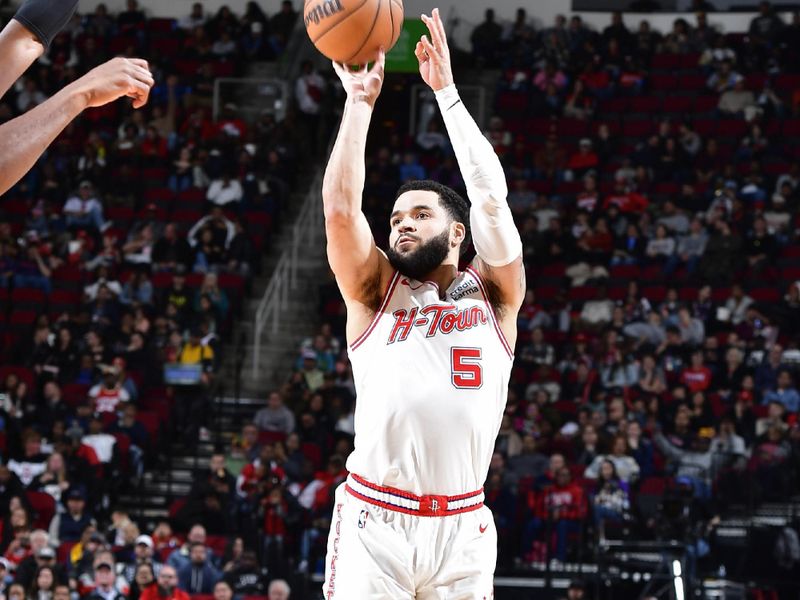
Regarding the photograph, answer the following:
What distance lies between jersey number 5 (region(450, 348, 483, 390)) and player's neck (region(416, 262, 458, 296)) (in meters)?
0.30

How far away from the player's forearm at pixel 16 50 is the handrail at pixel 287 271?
13.5 m

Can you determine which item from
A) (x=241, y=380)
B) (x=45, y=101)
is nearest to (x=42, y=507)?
(x=241, y=380)

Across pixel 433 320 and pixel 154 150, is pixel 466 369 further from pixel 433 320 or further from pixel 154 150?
pixel 154 150

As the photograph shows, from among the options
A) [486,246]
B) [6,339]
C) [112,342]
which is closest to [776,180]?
[112,342]

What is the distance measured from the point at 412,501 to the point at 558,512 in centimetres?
805

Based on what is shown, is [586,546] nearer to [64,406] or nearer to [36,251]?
[64,406]

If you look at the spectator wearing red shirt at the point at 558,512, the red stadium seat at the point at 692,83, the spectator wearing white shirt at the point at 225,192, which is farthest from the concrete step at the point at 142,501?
the red stadium seat at the point at 692,83

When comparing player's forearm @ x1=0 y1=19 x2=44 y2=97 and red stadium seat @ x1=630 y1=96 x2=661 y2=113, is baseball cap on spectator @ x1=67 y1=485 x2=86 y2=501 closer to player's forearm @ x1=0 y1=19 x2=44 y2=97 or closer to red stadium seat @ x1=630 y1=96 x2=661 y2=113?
player's forearm @ x1=0 y1=19 x2=44 y2=97

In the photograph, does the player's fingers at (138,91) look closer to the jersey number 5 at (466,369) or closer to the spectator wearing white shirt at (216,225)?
the jersey number 5 at (466,369)

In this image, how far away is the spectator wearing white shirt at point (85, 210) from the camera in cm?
1819

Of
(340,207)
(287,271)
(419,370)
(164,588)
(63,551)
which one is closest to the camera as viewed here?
(340,207)

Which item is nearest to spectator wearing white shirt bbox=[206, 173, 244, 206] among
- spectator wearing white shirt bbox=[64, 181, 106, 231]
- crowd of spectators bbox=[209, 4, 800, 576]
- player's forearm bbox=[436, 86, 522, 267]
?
spectator wearing white shirt bbox=[64, 181, 106, 231]

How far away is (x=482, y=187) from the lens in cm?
476

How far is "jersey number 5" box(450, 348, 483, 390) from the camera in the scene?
473cm
